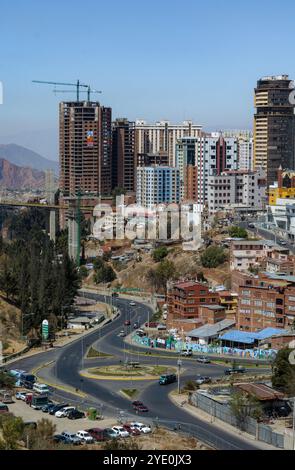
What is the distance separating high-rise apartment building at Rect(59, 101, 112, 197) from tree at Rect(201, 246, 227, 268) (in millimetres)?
12418

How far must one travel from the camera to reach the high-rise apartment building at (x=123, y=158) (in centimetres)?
3828

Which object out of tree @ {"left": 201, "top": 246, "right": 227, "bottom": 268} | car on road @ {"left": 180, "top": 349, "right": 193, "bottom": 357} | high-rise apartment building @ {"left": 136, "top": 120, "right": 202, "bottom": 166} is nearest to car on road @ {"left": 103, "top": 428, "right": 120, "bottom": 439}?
car on road @ {"left": 180, "top": 349, "right": 193, "bottom": 357}

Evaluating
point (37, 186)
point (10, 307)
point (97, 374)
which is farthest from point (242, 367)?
point (37, 186)

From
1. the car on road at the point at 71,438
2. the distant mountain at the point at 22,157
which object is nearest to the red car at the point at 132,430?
the car on road at the point at 71,438

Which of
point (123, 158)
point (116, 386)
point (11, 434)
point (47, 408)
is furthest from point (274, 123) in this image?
point (11, 434)

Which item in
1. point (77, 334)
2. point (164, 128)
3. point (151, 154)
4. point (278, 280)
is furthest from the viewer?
point (164, 128)

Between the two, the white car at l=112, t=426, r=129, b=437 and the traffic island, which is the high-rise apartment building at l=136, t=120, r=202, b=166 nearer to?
the traffic island

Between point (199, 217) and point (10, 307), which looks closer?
point (10, 307)

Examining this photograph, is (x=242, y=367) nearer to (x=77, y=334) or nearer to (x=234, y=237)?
(x=77, y=334)

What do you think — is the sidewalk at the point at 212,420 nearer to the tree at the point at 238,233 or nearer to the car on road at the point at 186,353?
the car on road at the point at 186,353

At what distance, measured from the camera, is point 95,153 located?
3669cm

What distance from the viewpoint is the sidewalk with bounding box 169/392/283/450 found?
1182 cm

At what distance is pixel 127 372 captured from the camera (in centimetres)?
1587

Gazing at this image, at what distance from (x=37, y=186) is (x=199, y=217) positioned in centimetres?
7265
